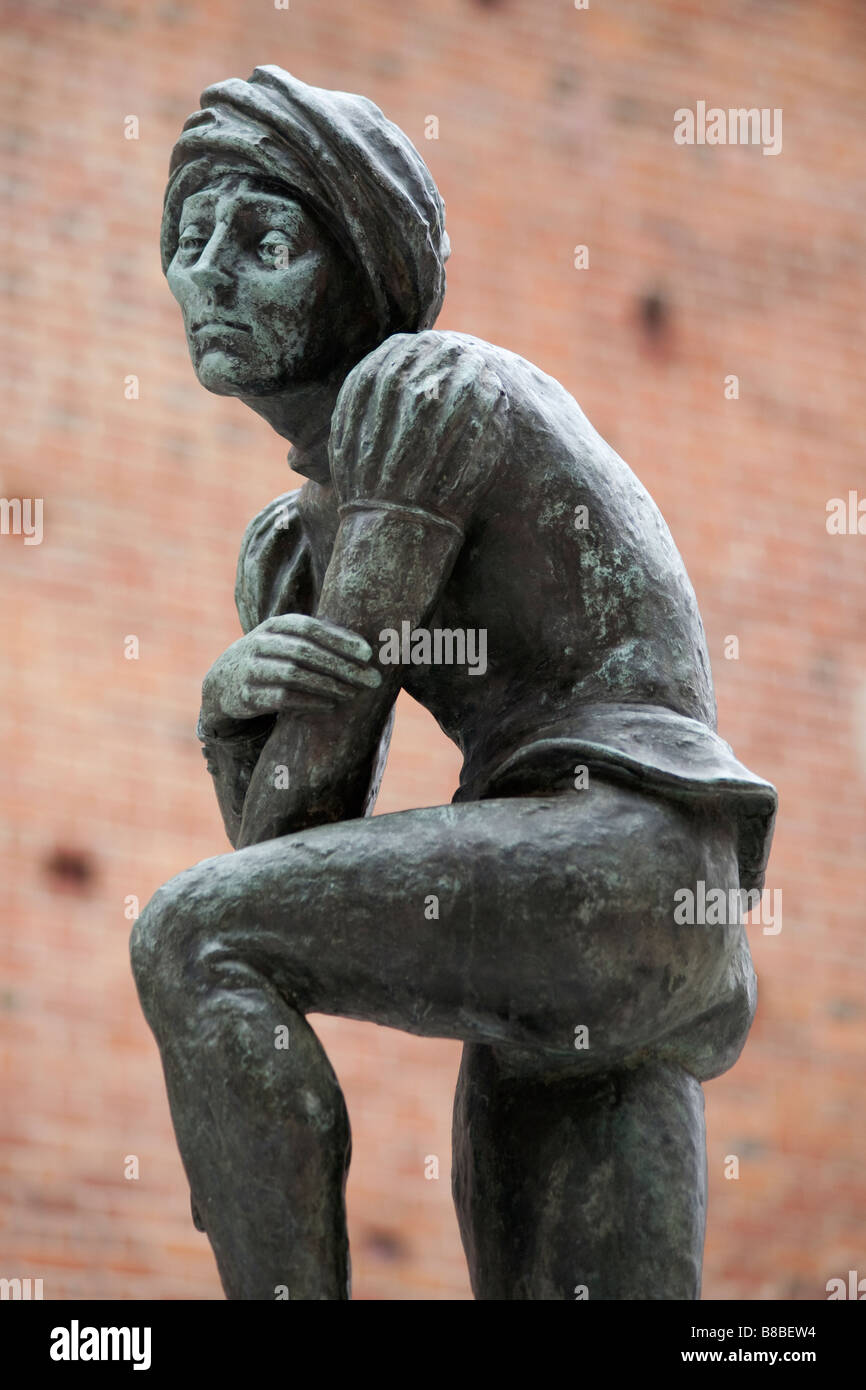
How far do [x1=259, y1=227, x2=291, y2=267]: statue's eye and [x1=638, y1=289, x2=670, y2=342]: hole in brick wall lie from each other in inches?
122

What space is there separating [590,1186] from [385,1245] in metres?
2.38

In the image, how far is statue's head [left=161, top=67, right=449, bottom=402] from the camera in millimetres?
2176

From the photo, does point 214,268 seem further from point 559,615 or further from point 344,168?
point 559,615

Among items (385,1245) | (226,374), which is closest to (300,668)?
(226,374)

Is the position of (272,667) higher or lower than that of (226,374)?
lower

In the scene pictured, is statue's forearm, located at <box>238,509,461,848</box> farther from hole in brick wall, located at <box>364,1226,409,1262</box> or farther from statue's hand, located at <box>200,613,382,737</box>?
hole in brick wall, located at <box>364,1226,409,1262</box>

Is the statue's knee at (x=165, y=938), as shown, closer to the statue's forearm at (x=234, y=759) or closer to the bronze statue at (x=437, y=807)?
the bronze statue at (x=437, y=807)

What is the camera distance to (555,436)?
2107mm

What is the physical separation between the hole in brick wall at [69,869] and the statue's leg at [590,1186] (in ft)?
7.70

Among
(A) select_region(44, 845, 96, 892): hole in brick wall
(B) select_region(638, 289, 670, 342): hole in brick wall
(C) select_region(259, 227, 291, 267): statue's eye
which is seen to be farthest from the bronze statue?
(B) select_region(638, 289, 670, 342): hole in brick wall

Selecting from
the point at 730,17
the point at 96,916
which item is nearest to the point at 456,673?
the point at 96,916

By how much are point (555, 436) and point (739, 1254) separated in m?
2.93

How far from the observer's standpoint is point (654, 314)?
520cm

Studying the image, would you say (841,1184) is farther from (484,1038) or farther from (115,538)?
(484,1038)
